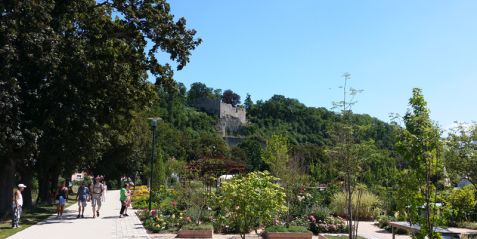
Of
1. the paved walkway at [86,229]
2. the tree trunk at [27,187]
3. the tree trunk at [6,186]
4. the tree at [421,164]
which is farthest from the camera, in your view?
the tree trunk at [27,187]

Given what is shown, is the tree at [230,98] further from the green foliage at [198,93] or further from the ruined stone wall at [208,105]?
the ruined stone wall at [208,105]

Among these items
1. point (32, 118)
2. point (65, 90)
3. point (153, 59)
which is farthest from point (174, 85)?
point (32, 118)

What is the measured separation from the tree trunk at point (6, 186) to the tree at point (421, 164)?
18517mm

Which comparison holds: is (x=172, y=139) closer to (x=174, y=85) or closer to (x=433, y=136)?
(x=174, y=85)

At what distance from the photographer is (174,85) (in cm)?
2238

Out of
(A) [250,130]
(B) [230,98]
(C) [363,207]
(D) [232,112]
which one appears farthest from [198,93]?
(C) [363,207]

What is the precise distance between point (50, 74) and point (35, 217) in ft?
25.4

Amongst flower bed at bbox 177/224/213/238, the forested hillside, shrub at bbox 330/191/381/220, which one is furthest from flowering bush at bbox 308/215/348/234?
the forested hillside

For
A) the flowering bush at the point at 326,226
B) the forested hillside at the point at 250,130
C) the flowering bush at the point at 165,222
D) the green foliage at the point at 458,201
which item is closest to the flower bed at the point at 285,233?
the flowering bush at the point at 326,226

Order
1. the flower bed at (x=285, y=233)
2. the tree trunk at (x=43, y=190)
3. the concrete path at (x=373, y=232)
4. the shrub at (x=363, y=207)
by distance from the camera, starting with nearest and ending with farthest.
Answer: the flower bed at (x=285, y=233) → the concrete path at (x=373, y=232) → the shrub at (x=363, y=207) → the tree trunk at (x=43, y=190)

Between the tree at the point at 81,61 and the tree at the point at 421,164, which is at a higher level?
the tree at the point at 81,61

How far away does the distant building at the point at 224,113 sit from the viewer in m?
149

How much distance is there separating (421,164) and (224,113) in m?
143

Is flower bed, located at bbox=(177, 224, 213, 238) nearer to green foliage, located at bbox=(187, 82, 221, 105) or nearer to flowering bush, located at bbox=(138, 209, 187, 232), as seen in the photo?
flowering bush, located at bbox=(138, 209, 187, 232)
